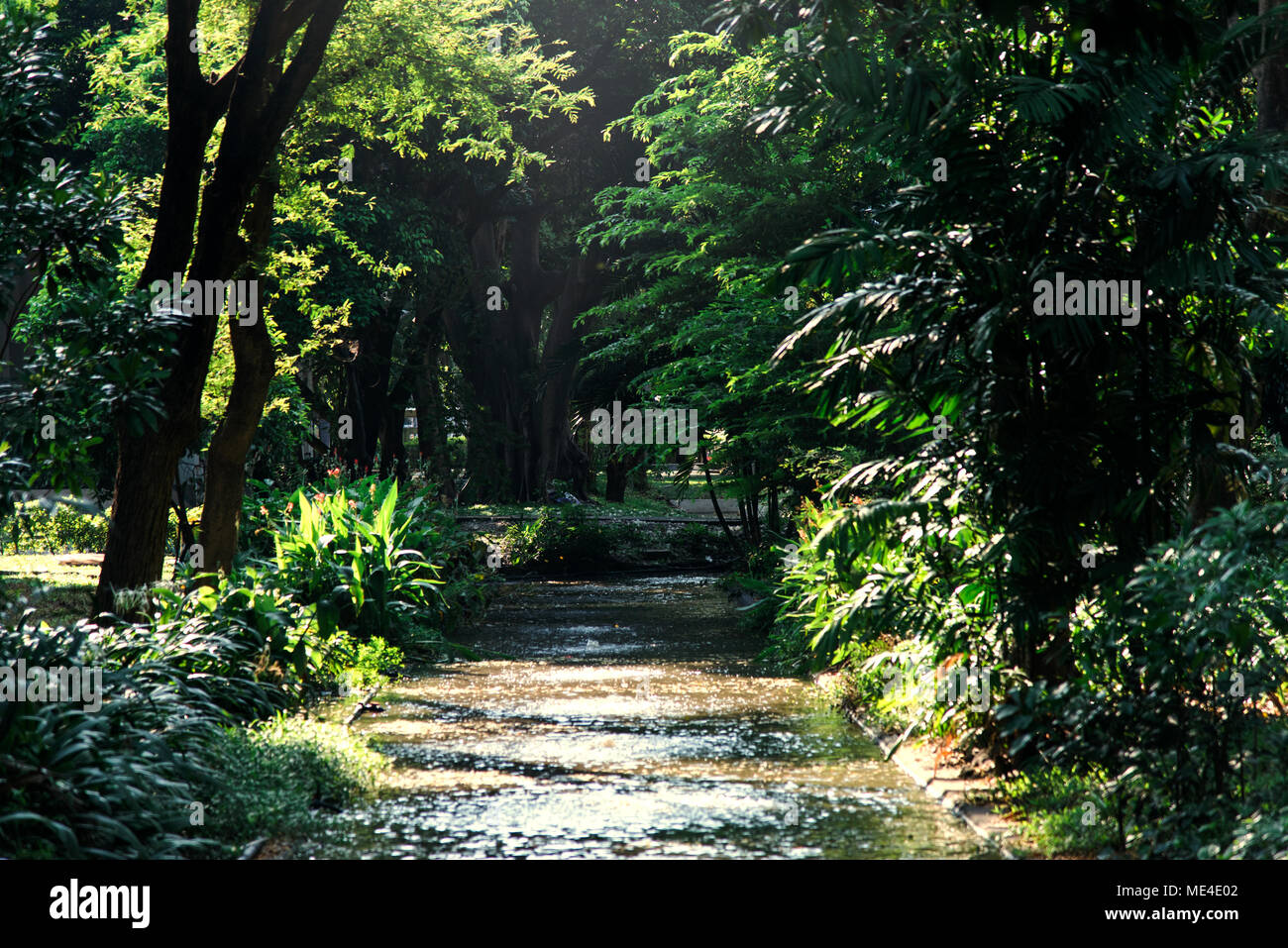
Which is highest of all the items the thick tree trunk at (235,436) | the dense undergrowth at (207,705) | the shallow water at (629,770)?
the thick tree trunk at (235,436)

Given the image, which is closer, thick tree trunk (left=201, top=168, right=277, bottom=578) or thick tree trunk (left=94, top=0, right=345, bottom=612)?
thick tree trunk (left=94, top=0, right=345, bottom=612)

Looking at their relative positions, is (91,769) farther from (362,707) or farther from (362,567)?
(362,567)

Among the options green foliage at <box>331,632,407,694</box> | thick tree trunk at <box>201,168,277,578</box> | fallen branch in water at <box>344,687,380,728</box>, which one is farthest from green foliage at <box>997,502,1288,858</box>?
thick tree trunk at <box>201,168,277,578</box>

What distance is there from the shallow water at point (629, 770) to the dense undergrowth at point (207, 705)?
1.71ft

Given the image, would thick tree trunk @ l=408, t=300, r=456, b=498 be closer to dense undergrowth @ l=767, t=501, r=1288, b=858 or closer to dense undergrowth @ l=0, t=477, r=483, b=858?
dense undergrowth @ l=0, t=477, r=483, b=858

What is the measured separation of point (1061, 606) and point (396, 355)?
35.0 meters

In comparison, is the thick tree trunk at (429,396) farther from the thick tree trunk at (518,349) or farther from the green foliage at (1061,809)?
the green foliage at (1061,809)

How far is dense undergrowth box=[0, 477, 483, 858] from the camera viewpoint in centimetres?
563

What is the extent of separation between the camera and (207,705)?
25.6 ft

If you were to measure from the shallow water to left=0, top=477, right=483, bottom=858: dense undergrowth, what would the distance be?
1.71 feet

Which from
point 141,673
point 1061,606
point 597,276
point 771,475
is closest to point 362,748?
point 141,673

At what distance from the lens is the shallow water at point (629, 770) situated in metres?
6.19

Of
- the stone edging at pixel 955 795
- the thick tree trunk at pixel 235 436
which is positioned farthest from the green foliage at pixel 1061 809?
the thick tree trunk at pixel 235 436

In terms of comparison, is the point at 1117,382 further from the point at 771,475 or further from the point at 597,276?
the point at 597,276
